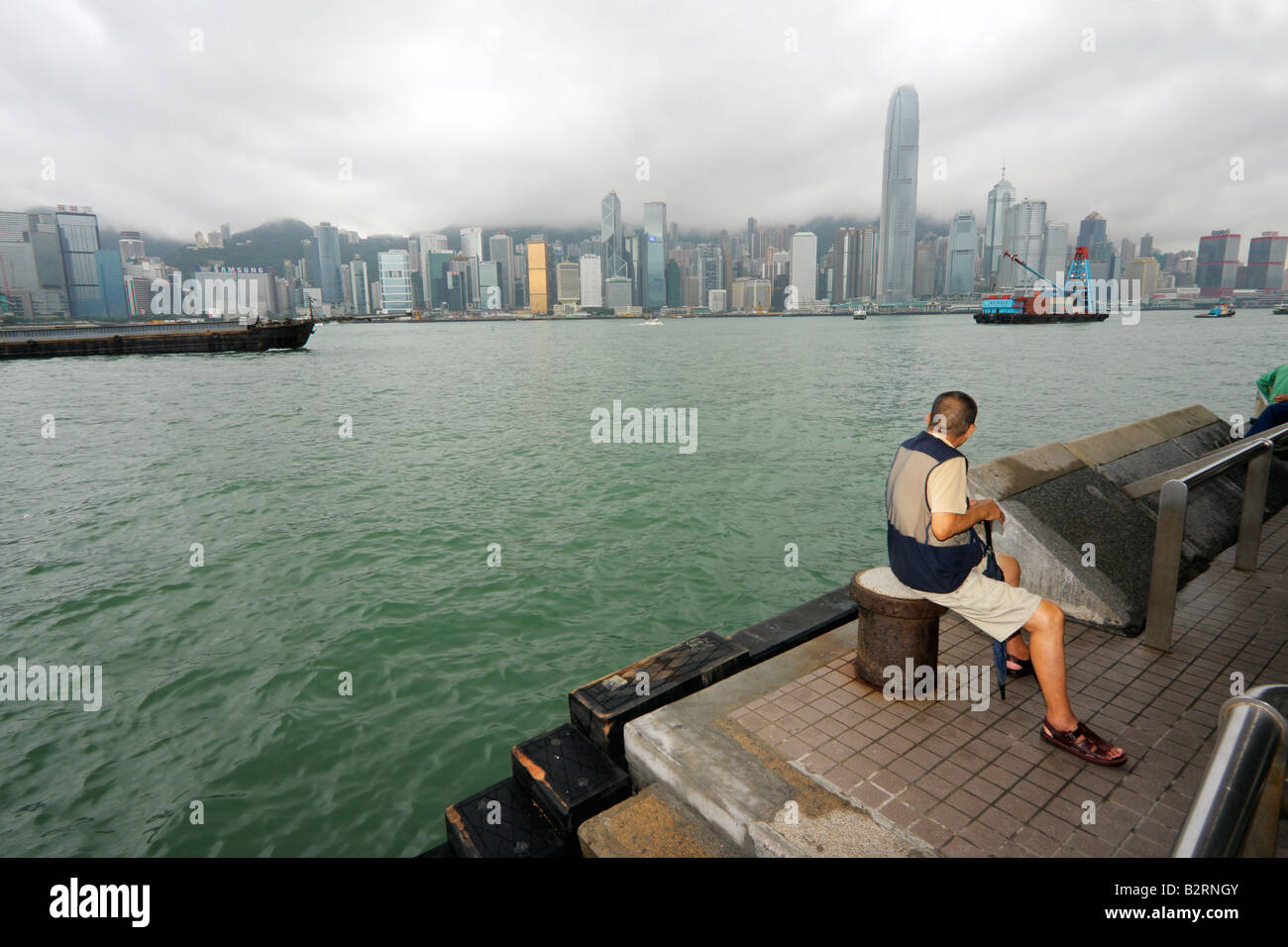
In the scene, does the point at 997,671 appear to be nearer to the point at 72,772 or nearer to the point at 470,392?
the point at 72,772

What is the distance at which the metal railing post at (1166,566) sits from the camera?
219 inches

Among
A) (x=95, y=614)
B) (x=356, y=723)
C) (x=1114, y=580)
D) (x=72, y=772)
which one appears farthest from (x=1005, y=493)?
(x=95, y=614)

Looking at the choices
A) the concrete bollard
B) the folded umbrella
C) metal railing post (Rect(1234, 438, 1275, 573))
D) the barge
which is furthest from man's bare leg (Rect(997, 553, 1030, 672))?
the barge

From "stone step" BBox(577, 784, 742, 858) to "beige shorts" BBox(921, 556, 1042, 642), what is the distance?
2372 millimetres

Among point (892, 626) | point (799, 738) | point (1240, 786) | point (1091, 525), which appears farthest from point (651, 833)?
point (1091, 525)

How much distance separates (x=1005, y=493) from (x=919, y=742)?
10.8 ft

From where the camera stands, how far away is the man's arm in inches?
181

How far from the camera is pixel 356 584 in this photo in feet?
36.9

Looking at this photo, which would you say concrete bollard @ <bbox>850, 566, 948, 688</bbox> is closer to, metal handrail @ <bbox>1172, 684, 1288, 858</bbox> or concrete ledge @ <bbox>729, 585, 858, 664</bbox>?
concrete ledge @ <bbox>729, 585, 858, 664</bbox>

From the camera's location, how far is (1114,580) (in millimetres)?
6551

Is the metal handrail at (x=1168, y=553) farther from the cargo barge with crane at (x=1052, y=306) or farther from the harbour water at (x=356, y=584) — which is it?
the cargo barge with crane at (x=1052, y=306)

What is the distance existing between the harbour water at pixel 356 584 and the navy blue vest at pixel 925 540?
4.67m

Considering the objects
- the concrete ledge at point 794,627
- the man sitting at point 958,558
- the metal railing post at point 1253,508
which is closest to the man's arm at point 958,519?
the man sitting at point 958,558

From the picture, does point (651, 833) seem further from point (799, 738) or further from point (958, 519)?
point (958, 519)
